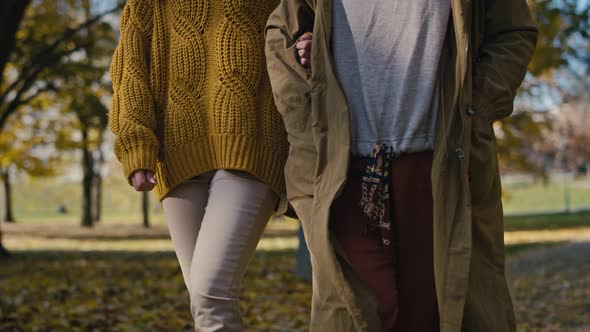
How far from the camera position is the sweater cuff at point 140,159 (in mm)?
2932

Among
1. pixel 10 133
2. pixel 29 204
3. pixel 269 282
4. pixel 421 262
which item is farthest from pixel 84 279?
pixel 29 204

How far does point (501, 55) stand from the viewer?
8.18 ft

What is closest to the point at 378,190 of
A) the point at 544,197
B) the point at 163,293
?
the point at 163,293

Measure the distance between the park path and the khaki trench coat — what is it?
4.58 meters

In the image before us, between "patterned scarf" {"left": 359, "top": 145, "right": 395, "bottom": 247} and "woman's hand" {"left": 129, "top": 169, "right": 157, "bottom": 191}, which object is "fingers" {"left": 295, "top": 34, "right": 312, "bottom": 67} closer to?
"patterned scarf" {"left": 359, "top": 145, "right": 395, "bottom": 247}

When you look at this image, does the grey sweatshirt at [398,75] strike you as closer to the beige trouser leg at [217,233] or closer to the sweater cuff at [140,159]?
the beige trouser leg at [217,233]

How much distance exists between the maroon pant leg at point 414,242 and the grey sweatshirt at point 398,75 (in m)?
0.08

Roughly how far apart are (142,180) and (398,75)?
1.11 metres

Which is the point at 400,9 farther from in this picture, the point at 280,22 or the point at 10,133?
the point at 10,133

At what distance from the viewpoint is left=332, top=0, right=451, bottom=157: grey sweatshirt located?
2410 millimetres

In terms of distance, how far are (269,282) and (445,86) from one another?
7513mm

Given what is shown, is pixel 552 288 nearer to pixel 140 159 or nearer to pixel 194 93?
pixel 194 93

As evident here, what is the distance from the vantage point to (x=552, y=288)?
9883 mm

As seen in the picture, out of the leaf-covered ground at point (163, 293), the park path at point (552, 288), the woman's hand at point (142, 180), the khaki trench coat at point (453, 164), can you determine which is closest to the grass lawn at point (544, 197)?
the park path at point (552, 288)
